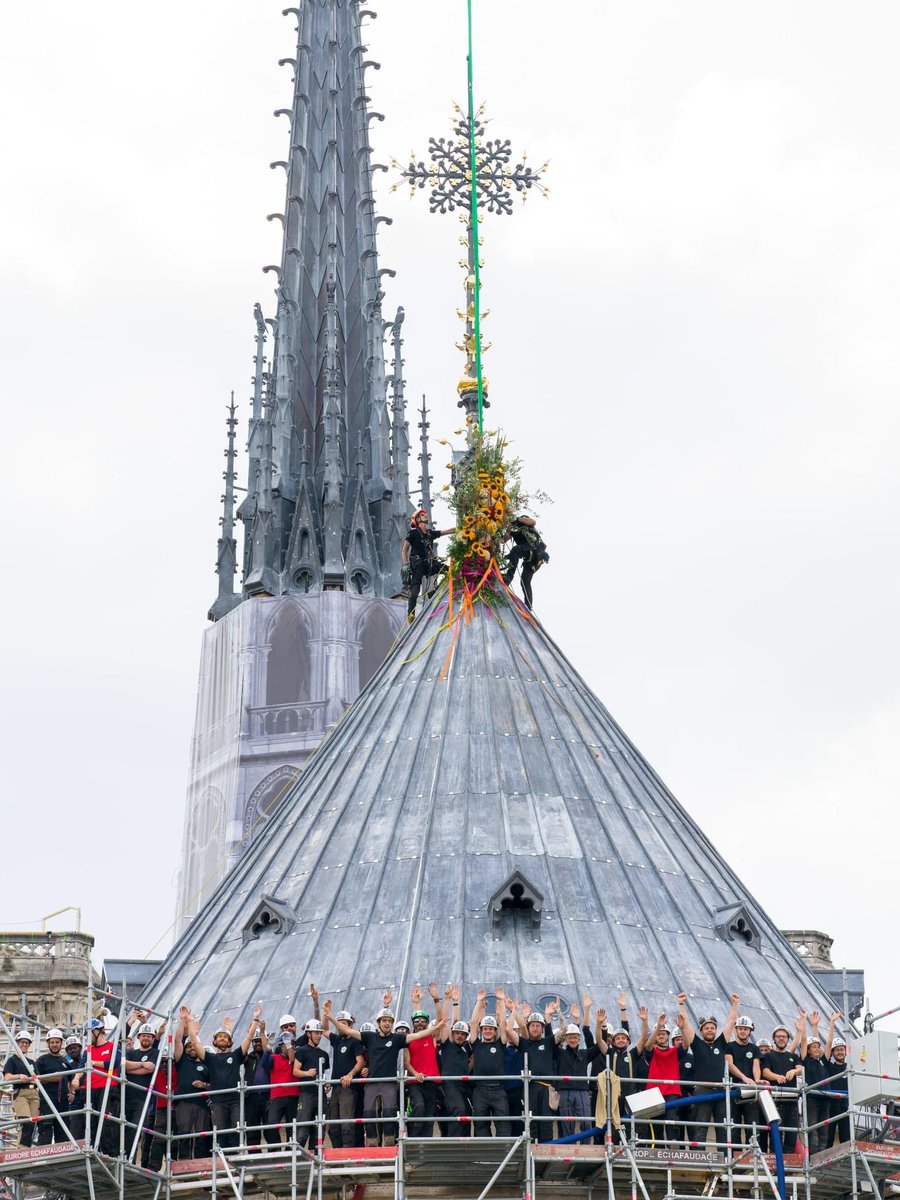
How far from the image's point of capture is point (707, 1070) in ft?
120

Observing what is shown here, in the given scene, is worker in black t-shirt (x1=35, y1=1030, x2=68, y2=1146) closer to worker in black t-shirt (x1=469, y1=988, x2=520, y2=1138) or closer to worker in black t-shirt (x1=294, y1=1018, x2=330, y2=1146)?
worker in black t-shirt (x1=294, y1=1018, x2=330, y2=1146)

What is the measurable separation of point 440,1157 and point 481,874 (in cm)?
774

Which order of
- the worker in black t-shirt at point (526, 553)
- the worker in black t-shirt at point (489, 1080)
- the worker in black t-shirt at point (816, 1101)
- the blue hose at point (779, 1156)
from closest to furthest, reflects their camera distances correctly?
the blue hose at point (779, 1156), the worker in black t-shirt at point (489, 1080), the worker in black t-shirt at point (816, 1101), the worker in black t-shirt at point (526, 553)

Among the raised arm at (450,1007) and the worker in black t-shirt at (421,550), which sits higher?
the worker in black t-shirt at (421,550)

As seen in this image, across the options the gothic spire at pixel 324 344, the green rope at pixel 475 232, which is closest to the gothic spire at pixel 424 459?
the gothic spire at pixel 324 344

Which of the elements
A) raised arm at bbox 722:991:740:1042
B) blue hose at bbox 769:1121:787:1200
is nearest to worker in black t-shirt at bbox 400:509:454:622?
raised arm at bbox 722:991:740:1042

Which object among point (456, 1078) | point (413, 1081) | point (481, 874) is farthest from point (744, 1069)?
point (481, 874)

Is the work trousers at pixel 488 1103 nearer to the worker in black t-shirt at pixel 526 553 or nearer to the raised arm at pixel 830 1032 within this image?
the raised arm at pixel 830 1032

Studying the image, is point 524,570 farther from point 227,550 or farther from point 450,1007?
point 227,550

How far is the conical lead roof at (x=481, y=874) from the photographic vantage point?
41.6 meters

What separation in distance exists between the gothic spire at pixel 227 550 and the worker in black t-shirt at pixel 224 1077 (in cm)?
4792

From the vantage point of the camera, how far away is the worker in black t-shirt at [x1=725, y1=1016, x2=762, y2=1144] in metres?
36.6

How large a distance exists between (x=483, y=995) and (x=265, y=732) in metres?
40.6

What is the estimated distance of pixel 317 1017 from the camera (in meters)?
39.5
